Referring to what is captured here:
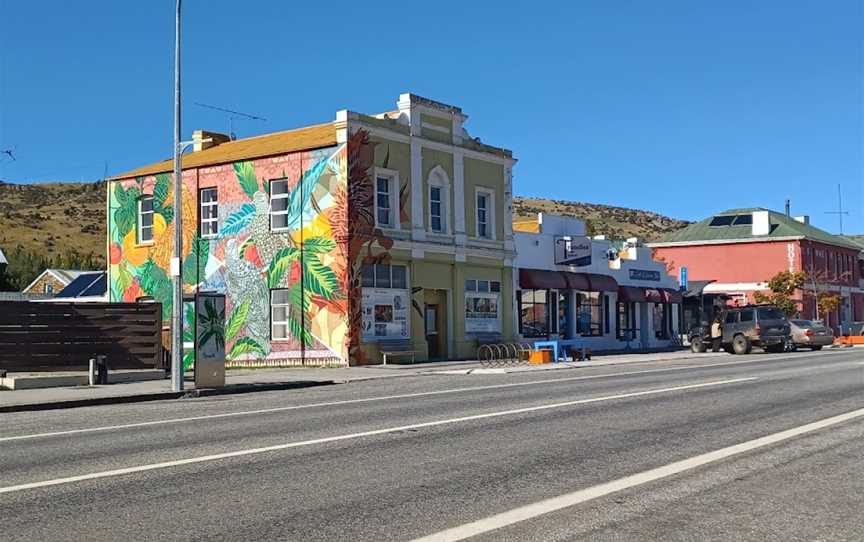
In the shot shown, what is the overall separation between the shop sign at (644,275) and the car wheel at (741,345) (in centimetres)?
983

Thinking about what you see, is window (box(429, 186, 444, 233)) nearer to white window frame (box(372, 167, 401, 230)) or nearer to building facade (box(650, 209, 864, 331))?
white window frame (box(372, 167, 401, 230))

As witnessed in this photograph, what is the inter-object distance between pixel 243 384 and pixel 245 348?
12.0 m

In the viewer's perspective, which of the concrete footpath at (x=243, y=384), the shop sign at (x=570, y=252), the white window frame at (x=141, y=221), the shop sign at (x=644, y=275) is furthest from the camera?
the shop sign at (x=644, y=275)

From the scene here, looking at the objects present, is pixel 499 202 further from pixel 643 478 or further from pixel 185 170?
pixel 643 478

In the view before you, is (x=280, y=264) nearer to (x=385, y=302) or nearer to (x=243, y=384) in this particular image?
(x=385, y=302)

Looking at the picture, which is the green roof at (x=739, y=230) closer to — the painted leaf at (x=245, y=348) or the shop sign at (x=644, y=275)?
the shop sign at (x=644, y=275)

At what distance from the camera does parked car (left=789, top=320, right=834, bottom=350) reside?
41.8m

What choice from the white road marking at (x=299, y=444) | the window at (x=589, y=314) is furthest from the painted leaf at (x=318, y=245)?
the white road marking at (x=299, y=444)

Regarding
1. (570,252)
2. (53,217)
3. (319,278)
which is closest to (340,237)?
(319,278)

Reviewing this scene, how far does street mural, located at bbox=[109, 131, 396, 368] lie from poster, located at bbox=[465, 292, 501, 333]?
5.49 meters

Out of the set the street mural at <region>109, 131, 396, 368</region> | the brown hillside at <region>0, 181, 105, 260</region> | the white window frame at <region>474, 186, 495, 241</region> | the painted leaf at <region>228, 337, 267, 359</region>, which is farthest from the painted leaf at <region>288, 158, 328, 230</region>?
the brown hillside at <region>0, 181, 105, 260</region>

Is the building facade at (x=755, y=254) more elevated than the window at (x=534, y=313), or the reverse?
the building facade at (x=755, y=254)

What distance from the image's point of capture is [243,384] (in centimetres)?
2306

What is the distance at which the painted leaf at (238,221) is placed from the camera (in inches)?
1382
